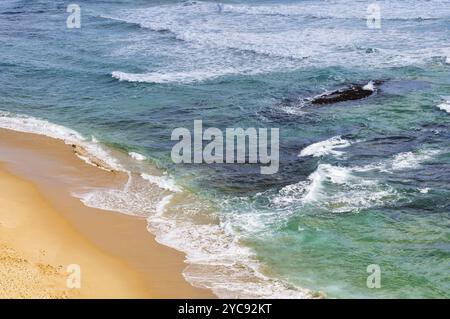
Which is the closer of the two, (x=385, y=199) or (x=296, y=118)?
(x=385, y=199)

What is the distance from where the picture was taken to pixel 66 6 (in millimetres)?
52375

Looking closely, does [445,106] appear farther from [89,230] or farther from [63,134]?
[89,230]

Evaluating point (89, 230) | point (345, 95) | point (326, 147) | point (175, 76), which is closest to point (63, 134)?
point (175, 76)

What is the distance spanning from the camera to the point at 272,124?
24.0m

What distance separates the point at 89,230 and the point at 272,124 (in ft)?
31.6

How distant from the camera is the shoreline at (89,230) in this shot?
1387 centimetres

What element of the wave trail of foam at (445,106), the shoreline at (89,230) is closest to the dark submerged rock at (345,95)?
the wave trail of foam at (445,106)

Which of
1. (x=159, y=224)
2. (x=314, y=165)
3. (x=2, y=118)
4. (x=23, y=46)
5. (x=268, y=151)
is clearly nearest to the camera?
(x=159, y=224)

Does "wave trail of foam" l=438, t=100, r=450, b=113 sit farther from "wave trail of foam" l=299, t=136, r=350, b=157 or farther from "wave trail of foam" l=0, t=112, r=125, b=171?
"wave trail of foam" l=0, t=112, r=125, b=171

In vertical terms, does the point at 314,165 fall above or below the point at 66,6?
below
